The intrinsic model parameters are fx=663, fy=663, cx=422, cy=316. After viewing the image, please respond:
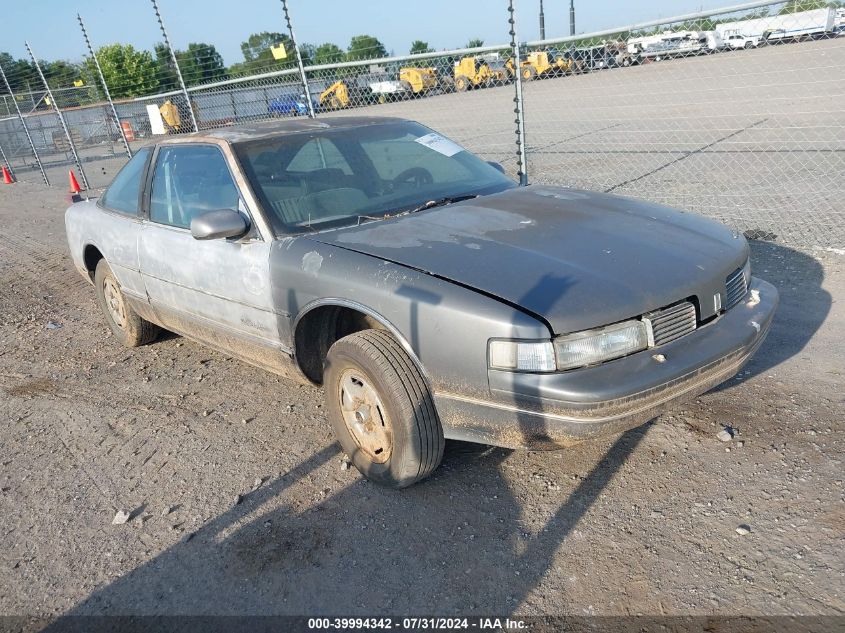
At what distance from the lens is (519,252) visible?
2906 mm

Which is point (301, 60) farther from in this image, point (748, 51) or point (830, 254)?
point (830, 254)

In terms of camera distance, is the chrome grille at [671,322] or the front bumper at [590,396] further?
the chrome grille at [671,322]

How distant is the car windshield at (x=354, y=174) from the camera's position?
11.7 ft

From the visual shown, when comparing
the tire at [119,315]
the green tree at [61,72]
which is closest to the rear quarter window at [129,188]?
the tire at [119,315]

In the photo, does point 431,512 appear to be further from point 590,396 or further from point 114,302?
point 114,302

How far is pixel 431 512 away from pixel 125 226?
9.95 feet

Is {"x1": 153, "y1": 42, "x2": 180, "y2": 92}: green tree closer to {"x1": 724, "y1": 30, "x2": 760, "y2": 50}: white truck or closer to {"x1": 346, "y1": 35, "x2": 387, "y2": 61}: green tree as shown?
{"x1": 346, "y1": 35, "x2": 387, "y2": 61}: green tree

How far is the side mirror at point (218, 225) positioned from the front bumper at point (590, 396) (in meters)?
1.44

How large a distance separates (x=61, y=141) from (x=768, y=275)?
89.7ft

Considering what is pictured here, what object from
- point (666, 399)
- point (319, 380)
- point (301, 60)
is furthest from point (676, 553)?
point (301, 60)

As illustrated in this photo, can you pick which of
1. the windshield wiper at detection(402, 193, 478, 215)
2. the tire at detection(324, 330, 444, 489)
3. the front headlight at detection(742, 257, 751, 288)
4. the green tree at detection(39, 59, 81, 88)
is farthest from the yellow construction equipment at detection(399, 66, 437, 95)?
the green tree at detection(39, 59, 81, 88)

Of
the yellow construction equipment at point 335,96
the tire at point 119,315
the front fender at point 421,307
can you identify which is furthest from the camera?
the yellow construction equipment at point 335,96

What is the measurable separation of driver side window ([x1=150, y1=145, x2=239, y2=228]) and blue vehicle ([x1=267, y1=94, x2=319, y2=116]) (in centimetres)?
690

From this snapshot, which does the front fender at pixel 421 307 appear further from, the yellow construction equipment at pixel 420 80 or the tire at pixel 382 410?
the yellow construction equipment at pixel 420 80
